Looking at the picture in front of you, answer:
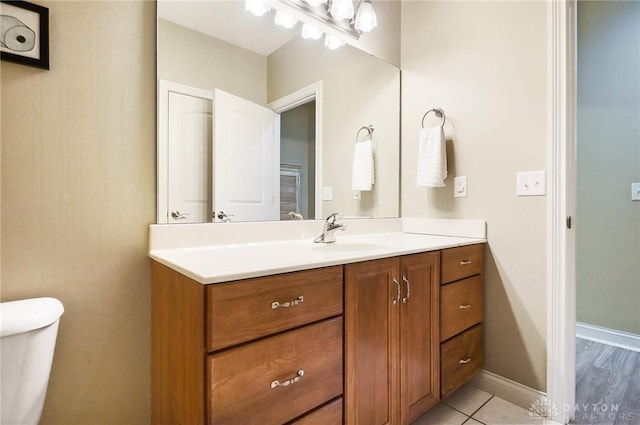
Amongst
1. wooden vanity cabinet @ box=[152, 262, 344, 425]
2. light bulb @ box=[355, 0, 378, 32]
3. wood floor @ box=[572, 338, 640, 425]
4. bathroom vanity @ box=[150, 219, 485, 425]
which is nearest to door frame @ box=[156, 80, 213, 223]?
bathroom vanity @ box=[150, 219, 485, 425]

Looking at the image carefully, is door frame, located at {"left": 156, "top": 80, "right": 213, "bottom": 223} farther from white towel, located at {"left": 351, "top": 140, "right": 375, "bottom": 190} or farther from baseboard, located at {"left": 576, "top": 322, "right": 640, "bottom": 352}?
baseboard, located at {"left": 576, "top": 322, "right": 640, "bottom": 352}

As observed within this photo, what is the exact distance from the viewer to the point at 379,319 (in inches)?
44.1

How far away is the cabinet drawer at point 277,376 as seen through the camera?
0.76 m

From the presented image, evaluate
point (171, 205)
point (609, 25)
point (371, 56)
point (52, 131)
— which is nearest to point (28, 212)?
point (52, 131)

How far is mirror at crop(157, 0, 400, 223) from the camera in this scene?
3.99ft

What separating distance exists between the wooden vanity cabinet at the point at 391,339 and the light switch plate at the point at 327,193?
0.63 m

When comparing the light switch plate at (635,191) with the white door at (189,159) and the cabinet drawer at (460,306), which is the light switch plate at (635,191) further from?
the white door at (189,159)

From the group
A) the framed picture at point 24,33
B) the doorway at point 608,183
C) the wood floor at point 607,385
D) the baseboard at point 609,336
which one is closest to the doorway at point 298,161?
the framed picture at point 24,33

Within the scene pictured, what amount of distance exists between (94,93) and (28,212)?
428 millimetres

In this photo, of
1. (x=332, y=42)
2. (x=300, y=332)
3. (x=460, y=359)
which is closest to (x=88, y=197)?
(x=300, y=332)

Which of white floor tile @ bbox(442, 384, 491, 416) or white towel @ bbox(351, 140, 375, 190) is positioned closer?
white floor tile @ bbox(442, 384, 491, 416)

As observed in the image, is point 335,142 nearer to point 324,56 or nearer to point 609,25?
point 324,56

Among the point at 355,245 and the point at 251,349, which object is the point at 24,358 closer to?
the point at 251,349

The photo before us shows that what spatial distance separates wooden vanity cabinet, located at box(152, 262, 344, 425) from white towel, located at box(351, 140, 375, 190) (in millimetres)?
947
